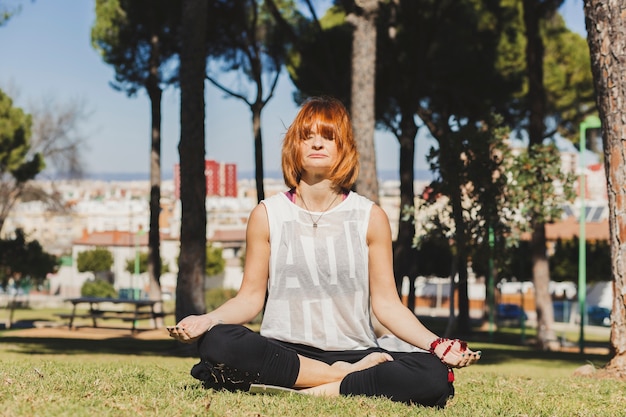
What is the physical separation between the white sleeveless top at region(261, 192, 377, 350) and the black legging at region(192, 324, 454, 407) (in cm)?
18

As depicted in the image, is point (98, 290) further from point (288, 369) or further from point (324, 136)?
point (288, 369)

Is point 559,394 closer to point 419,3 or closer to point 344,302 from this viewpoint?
point 344,302

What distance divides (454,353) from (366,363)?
0.44m

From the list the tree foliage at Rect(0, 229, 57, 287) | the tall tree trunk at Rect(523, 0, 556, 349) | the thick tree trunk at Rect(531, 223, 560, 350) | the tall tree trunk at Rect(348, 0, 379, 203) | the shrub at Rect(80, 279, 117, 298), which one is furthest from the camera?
the shrub at Rect(80, 279, 117, 298)

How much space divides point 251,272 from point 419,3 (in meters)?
18.9

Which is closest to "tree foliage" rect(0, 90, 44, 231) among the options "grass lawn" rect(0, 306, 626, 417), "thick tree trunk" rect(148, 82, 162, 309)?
"thick tree trunk" rect(148, 82, 162, 309)

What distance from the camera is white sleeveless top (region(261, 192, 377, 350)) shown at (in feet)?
13.5

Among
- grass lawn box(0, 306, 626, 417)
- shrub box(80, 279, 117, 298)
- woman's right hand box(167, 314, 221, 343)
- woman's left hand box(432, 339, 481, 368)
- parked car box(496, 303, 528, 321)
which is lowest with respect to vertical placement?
parked car box(496, 303, 528, 321)

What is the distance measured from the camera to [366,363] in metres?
4.09

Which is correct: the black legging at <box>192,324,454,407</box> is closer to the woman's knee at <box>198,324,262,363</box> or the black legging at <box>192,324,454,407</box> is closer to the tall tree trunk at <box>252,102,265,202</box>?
the woman's knee at <box>198,324,262,363</box>

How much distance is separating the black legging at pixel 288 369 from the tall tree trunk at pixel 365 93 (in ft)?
32.8

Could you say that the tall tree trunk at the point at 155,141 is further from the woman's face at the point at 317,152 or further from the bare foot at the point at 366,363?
the bare foot at the point at 366,363

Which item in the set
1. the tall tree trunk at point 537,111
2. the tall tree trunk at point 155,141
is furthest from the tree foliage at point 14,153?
the tall tree trunk at point 537,111

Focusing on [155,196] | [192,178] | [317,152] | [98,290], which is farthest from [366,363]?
[98,290]
